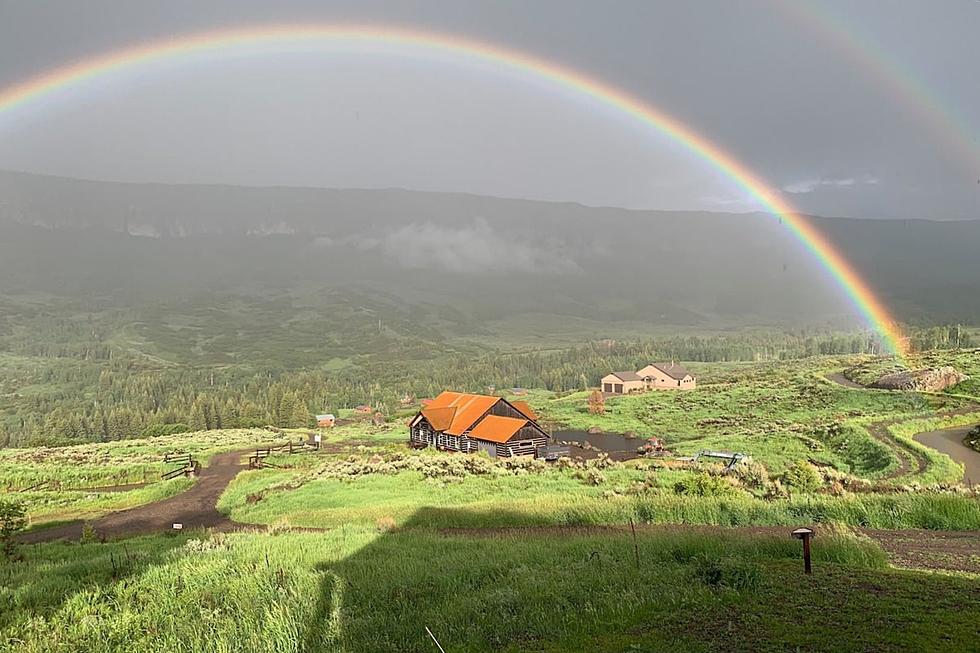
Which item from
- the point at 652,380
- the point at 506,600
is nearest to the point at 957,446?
the point at 506,600

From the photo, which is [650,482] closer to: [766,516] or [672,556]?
[766,516]

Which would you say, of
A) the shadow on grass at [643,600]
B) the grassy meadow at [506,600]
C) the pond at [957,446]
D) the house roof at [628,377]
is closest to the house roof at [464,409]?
the pond at [957,446]

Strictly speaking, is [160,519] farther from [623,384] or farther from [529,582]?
[623,384]

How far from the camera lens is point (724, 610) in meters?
7.89

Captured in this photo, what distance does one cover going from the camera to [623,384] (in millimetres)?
118188

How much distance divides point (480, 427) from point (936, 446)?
109 ft

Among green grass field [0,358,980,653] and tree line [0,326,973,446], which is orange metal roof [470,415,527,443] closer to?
green grass field [0,358,980,653]

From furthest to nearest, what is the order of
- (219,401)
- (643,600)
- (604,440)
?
(219,401)
(604,440)
(643,600)

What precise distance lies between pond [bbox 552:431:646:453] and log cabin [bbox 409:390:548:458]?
9280mm

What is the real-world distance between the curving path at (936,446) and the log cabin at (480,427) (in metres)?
25.7

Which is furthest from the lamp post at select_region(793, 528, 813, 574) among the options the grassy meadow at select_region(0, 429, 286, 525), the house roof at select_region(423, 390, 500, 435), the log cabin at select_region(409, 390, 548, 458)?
the house roof at select_region(423, 390, 500, 435)

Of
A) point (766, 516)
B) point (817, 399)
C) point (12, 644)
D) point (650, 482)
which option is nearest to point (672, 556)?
point (766, 516)

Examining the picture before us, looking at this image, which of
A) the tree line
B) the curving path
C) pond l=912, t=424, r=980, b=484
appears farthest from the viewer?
the tree line

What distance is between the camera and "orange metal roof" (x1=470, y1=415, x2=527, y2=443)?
52562 mm
